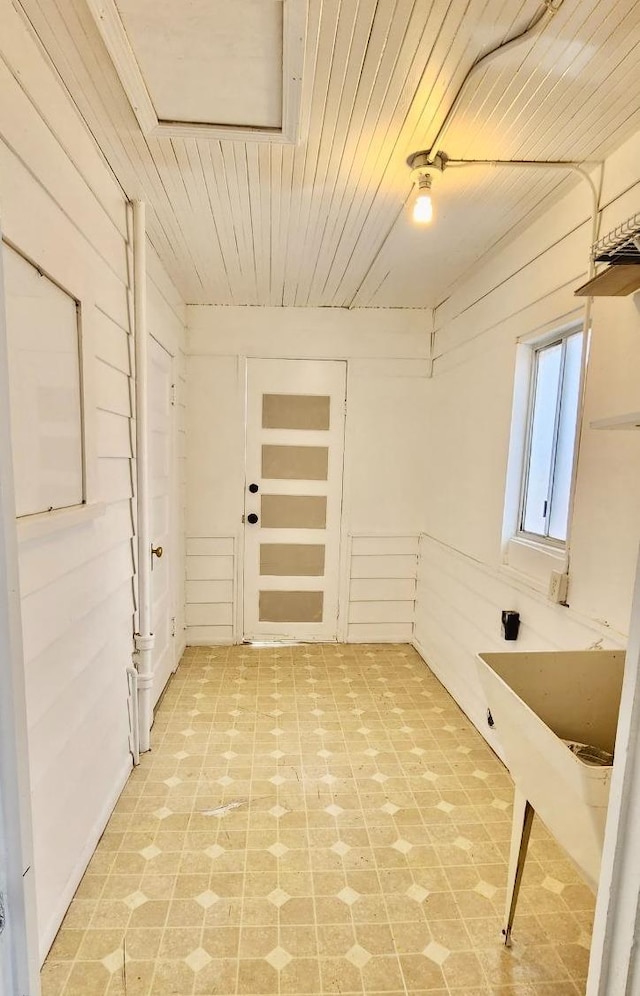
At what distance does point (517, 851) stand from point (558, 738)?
600 mm

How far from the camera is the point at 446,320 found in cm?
335

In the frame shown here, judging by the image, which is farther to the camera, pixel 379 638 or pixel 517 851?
pixel 379 638

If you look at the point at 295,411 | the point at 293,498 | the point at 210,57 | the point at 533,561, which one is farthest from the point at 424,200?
the point at 293,498

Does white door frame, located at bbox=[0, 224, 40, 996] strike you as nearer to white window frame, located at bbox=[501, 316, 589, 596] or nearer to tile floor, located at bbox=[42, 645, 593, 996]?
tile floor, located at bbox=[42, 645, 593, 996]

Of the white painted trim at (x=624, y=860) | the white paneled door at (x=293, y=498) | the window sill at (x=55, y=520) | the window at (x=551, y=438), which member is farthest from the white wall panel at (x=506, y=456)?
the window sill at (x=55, y=520)

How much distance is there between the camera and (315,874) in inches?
Result: 67.1

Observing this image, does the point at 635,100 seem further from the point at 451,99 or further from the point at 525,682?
the point at 525,682

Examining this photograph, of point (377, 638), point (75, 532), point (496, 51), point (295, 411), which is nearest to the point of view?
point (496, 51)

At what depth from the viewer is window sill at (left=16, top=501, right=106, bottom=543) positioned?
1.17m

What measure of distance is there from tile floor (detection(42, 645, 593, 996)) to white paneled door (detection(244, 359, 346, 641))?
1.13 m

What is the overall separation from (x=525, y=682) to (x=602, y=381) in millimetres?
1096

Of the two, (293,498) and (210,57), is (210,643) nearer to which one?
(293,498)

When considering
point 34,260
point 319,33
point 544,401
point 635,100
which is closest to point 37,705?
point 34,260

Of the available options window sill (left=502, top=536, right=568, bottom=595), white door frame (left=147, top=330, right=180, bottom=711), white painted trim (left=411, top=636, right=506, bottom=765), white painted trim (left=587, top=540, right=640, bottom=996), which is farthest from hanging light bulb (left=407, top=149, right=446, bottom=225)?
white painted trim (left=411, top=636, right=506, bottom=765)
